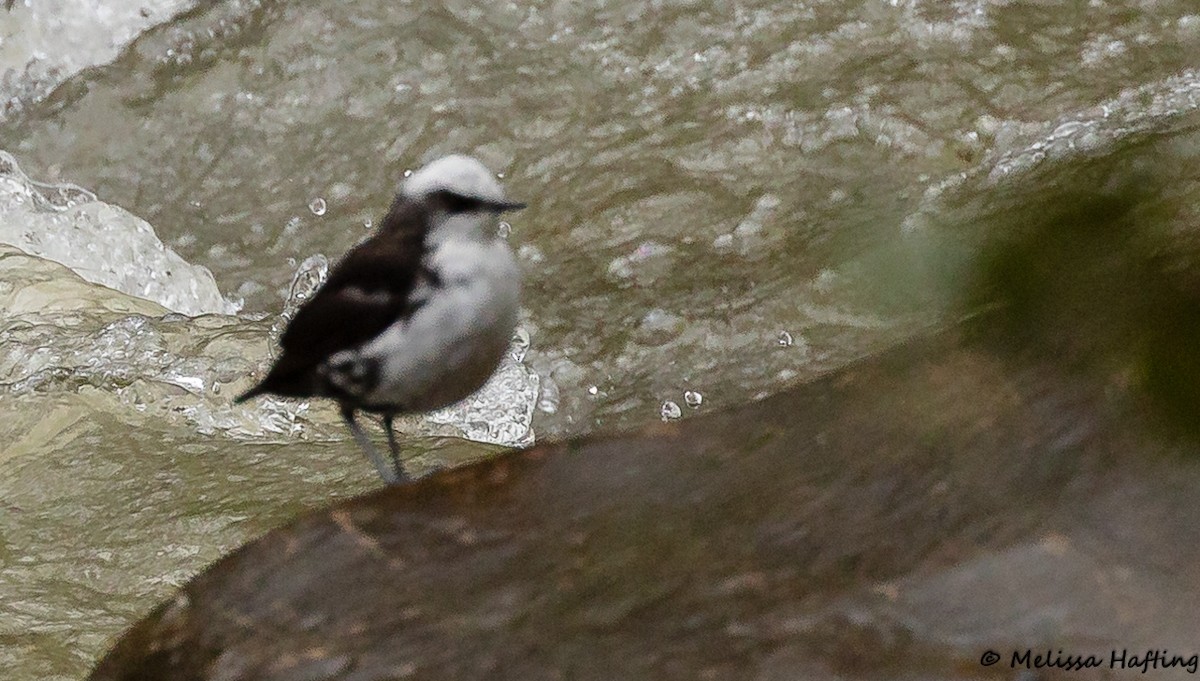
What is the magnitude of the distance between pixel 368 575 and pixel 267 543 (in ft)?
0.87

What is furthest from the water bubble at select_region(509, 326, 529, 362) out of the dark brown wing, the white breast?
the white breast

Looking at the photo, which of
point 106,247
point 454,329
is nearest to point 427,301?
point 454,329

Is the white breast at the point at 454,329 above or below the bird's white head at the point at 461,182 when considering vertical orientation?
below

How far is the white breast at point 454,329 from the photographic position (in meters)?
3.38

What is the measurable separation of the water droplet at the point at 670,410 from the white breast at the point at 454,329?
236cm

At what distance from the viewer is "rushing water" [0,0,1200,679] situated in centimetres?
520

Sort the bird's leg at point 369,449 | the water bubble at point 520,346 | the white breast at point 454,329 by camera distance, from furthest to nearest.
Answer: the water bubble at point 520,346 < the bird's leg at point 369,449 < the white breast at point 454,329

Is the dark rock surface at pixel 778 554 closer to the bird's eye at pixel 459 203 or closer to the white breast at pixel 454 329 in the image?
the white breast at pixel 454 329

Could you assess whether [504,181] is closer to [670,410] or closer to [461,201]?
[670,410]

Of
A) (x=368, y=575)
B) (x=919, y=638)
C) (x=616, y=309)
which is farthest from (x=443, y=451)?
(x=919, y=638)

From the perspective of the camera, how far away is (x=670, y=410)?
19.2 feet

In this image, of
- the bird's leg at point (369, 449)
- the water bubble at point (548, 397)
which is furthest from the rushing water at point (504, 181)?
the bird's leg at point (369, 449)

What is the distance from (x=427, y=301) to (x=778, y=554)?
3.52 ft

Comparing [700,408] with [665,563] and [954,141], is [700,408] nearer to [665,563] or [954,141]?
[954,141]
